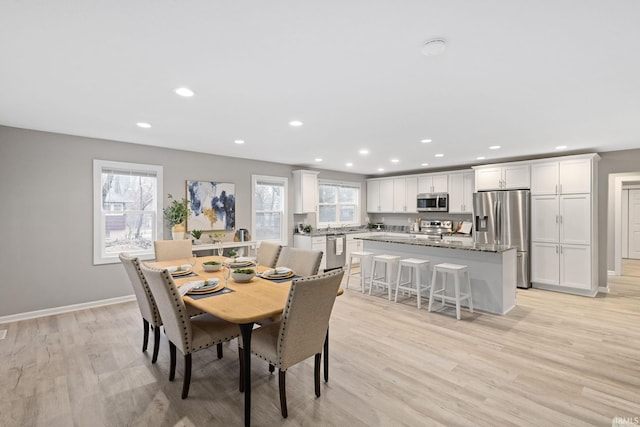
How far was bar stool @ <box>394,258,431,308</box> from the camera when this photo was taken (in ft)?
14.2

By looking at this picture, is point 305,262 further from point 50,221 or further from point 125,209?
point 50,221

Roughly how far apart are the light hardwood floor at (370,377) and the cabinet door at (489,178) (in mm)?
2715

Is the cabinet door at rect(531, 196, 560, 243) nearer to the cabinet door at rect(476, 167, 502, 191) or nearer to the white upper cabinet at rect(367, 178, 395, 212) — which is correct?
the cabinet door at rect(476, 167, 502, 191)

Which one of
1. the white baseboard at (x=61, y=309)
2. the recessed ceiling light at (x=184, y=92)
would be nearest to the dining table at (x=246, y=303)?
the recessed ceiling light at (x=184, y=92)

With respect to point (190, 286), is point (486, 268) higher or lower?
lower

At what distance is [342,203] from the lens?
807 centimetres

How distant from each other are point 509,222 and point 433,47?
4.72 metres

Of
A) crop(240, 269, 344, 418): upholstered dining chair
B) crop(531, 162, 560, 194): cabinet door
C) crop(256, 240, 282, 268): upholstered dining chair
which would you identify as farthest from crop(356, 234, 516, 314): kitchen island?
crop(240, 269, 344, 418): upholstered dining chair

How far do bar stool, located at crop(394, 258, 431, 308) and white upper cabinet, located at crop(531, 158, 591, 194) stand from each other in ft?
8.70

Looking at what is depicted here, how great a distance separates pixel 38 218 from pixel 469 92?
5.17 metres

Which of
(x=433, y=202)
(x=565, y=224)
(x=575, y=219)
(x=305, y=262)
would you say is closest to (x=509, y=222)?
(x=565, y=224)

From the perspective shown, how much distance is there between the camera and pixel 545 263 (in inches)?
210

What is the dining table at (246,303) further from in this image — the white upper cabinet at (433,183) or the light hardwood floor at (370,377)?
the white upper cabinet at (433,183)

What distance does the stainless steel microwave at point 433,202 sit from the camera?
6.95m
